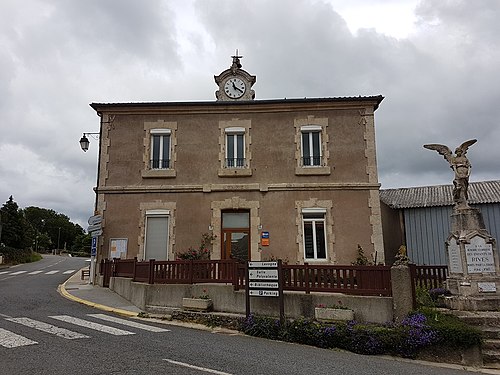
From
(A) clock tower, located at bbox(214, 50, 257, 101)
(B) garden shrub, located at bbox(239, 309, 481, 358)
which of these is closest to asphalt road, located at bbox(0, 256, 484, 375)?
(B) garden shrub, located at bbox(239, 309, 481, 358)

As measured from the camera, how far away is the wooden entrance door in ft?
48.3

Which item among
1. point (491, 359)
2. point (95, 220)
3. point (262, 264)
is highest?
point (95, 220)

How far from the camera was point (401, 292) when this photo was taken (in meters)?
8.05

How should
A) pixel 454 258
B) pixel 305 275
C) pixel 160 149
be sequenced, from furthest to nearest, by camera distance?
pixel 160 149
pixel 454 258
pixel 305 275

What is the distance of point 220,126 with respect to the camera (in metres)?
15.6

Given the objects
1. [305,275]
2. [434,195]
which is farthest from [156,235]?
[434,195]

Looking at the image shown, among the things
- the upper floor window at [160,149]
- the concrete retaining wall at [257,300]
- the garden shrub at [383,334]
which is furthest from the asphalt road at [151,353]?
the upper floor window at [160,149]

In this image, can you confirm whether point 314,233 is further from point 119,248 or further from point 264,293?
point 119,248

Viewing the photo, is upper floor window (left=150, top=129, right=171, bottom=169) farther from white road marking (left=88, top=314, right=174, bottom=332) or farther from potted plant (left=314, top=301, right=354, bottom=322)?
potted plant (left=314, top=301, right=354, bottom=322)

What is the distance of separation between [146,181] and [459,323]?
11.7 m

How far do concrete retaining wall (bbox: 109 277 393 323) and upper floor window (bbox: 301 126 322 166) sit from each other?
7.10 metres

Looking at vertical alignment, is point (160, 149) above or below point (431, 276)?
above

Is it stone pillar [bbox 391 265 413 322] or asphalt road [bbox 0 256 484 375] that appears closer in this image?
asphalt road [bbox 0 256 484 375]

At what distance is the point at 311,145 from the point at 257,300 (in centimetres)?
784
